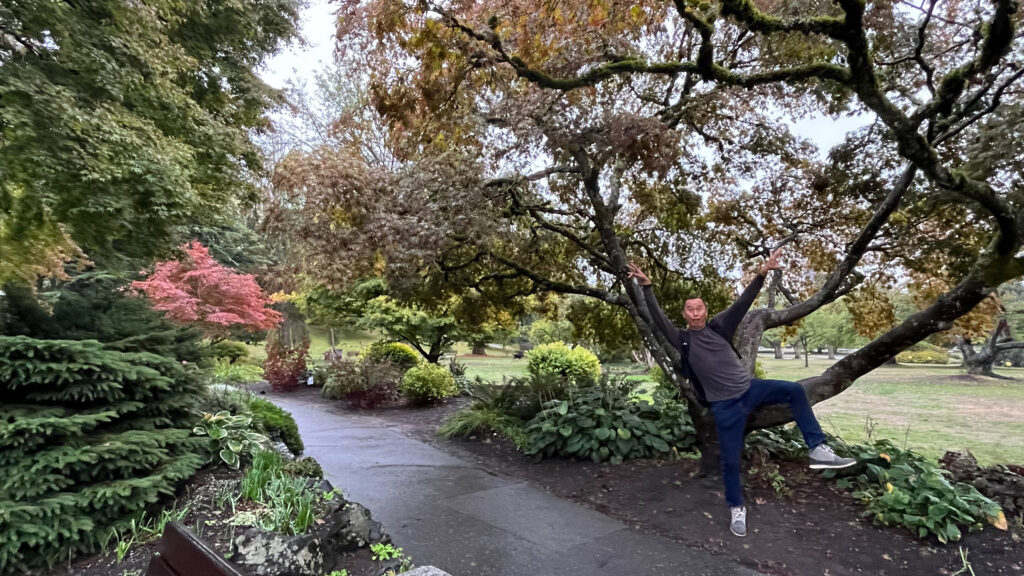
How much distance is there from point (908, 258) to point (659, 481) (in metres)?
3.68

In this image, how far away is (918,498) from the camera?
351 centimetres

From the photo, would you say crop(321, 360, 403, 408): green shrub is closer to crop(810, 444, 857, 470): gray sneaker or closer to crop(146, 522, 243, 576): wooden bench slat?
crop(810, 444, 857, 470): gray sneaker

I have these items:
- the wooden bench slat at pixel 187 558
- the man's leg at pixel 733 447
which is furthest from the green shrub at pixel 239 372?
the wooden bench slat at pixel 187 558

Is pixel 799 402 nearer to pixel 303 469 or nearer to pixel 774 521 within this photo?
pixel 774 521

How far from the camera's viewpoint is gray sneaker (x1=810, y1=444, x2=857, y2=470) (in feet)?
11.0

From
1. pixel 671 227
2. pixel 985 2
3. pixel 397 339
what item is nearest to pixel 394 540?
pixel 671 227

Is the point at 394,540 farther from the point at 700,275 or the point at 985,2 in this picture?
the point at 985,2

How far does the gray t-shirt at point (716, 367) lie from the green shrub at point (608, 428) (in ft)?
6.91

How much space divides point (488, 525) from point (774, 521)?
2163 millimetres

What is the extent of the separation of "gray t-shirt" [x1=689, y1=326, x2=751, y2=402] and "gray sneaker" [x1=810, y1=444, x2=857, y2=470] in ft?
1.94

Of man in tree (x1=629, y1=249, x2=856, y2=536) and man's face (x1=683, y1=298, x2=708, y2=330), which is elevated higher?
man's face (x1=683, y1=298, x2=708, y2=330)

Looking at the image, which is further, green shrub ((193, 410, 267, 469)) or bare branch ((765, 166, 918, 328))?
bare branch ((765, 166, 918, 328))

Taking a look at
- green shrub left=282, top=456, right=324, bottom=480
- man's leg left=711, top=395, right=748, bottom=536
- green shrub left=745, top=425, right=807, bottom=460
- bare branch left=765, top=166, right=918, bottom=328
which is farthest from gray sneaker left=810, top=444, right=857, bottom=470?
green shrub left=282, top=456, right=324, bottom=480

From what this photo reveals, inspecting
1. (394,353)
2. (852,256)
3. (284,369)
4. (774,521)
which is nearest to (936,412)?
(852,256)
